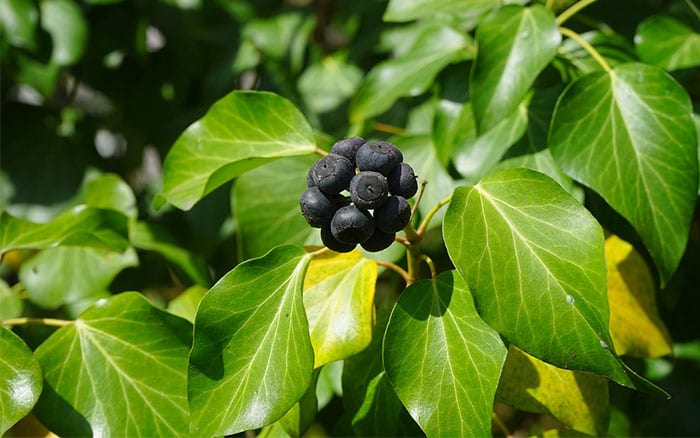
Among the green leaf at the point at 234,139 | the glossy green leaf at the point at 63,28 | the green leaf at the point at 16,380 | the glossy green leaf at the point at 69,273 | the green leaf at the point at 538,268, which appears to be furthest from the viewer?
the glossy green leaf at the point at 63,28

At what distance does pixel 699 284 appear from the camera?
1412 millimetres

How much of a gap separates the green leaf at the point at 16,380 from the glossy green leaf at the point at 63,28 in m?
0.87

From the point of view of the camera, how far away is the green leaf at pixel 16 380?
84 centimetres

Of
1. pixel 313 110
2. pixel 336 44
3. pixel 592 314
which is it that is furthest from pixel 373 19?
pixel 592 314

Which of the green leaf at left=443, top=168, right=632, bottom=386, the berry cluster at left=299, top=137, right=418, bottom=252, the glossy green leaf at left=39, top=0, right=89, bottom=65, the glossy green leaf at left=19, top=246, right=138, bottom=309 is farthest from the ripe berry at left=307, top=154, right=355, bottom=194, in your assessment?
the glossy green leaf at left=39, top=0, right=89, bottom=65

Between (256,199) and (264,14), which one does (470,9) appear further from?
(264,14)

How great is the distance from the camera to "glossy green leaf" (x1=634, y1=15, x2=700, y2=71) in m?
1.13

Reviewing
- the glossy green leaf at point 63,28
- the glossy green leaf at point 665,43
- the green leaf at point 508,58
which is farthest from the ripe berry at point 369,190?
the glossy green leaf at point 63,28

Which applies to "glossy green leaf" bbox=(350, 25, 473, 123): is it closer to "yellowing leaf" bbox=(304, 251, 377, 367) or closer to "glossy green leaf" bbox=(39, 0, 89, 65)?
"yellowing leaf" bbox=(304, 251, 377, 367)

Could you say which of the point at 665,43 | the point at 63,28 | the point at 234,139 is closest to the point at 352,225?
the point at 234,139

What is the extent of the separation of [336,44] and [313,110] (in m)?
0.47

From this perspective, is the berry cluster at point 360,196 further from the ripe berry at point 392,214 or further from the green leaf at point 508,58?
the green leaf at point 508,58

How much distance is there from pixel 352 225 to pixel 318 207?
0.16 feet

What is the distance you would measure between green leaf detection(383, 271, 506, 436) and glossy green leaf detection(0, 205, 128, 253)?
0.50 meters
